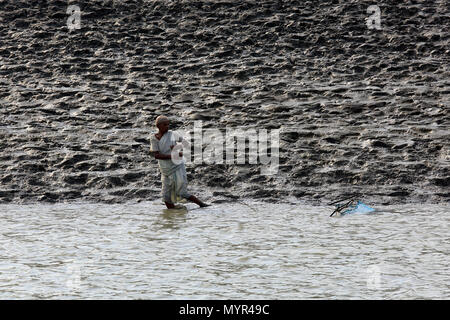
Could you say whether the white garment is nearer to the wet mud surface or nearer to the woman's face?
the woman's face

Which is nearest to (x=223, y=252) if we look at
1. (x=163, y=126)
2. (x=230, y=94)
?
(x=163, y=126)

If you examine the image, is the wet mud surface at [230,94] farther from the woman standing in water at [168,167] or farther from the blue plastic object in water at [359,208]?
the woman standing in water at [168,167]

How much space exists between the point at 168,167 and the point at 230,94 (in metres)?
4.10

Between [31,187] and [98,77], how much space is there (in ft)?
13.4

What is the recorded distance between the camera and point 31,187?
11.1 metres

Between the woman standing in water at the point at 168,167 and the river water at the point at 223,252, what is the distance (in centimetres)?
20

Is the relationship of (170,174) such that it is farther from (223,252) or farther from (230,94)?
(230,94)

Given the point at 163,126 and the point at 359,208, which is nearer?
the point at 359,208

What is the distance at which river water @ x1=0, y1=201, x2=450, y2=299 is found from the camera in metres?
6.38

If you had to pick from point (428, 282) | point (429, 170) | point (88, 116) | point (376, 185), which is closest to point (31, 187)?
point (88, 116)

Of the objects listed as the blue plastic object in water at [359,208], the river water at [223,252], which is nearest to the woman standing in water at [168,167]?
the river water at [223,252]

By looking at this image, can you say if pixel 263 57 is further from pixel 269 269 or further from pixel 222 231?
pixel 269 269

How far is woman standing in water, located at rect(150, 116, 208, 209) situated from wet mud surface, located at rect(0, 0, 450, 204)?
0.76 metres

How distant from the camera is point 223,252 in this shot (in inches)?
303
